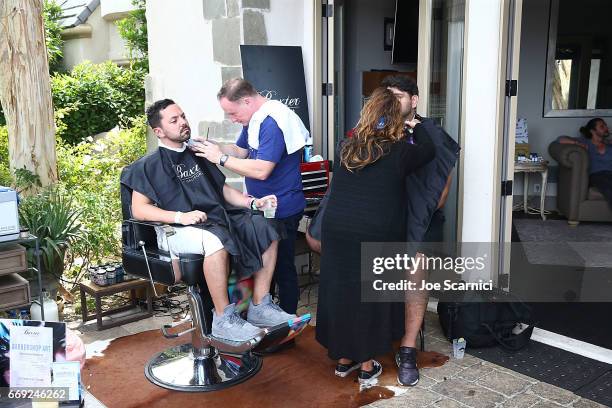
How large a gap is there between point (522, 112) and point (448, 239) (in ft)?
12.9

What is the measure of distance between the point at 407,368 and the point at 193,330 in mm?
1103

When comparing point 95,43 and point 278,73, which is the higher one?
point 95,43

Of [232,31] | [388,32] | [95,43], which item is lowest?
[232,31]

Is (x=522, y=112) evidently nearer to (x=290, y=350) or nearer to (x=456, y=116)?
(x=456, y=116)

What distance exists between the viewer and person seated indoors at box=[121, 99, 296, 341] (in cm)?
290

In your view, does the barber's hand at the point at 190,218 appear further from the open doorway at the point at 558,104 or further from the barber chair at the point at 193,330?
the open doorway at the point at 558,104

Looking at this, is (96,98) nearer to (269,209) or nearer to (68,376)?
(269,209)

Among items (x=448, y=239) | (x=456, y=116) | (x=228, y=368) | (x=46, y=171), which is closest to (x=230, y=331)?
(x=228, y=368)

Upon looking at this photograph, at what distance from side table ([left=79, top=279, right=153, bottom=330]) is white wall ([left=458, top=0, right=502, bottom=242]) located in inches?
82.9

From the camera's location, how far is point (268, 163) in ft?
10.5

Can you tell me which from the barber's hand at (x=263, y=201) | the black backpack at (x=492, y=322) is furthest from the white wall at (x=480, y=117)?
the barber's hand at (x=263, y=201)

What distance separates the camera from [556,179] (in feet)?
23.7

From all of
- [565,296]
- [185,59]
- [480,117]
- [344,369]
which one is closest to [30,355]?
[344,369]

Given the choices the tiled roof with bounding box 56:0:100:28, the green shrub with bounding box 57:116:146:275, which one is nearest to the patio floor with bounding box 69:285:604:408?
the green shrub with bounding box 57:116:146:275
